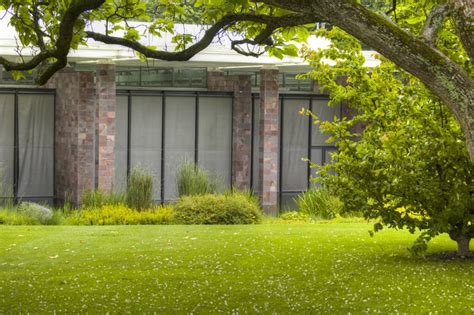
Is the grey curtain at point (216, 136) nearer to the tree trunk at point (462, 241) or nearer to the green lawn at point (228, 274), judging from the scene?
the green lawn at point (228, 274)

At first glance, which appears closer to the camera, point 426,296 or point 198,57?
point 426,296

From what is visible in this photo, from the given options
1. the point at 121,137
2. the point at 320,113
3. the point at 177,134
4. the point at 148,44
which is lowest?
the point at 121,137

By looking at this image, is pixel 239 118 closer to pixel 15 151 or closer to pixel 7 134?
pixel 15 151

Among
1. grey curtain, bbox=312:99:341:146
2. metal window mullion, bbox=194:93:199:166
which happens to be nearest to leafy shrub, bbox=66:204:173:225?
metal window mullion, bbox=194:93:199:166

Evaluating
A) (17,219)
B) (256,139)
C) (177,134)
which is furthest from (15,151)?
(256,139)

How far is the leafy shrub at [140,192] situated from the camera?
23.0m

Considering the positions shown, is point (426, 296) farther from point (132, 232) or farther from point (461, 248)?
point (132, 232)

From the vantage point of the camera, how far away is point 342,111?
3056cm

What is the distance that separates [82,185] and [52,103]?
267 centimetres

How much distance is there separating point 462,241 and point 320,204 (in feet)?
34.7

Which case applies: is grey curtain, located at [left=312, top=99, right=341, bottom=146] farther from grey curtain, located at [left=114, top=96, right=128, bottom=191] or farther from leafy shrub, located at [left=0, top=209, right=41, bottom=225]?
leafy shrub, located at [left=0, top=209, right=41, bottom=225]

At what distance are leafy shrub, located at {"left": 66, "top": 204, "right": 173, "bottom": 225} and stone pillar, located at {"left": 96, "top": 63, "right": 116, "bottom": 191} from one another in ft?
9.17

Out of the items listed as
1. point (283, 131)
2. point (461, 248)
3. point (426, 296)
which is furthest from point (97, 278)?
point (283, 131)

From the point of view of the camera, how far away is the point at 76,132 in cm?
2534
